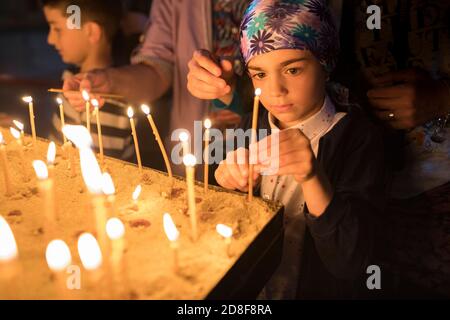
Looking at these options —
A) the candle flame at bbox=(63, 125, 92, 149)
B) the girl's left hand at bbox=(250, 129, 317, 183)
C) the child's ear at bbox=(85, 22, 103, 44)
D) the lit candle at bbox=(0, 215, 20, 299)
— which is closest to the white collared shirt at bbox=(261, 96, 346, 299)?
the girl's left hand at bbox=(250, 129, 317, 183)

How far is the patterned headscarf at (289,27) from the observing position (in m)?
1.48

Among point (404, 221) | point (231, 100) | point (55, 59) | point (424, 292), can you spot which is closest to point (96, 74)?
point (231, 100)

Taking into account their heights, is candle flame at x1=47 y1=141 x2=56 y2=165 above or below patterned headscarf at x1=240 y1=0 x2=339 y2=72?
below

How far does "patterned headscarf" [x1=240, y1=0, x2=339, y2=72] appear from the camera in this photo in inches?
58.3

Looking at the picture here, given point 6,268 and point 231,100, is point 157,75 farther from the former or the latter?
point 6,268

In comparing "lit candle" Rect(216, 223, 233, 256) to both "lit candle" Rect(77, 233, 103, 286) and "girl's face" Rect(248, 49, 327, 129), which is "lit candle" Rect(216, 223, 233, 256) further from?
"girl's face" Rect(248, 49, 327, 129)

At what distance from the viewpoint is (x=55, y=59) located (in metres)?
8.96

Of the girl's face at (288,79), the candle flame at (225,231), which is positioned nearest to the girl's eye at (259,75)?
the girl's face at (288,79)

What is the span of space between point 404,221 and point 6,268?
6.45 ft

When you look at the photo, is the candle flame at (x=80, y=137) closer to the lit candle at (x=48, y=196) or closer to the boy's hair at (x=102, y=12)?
the lit candle at (x=48, y=196)

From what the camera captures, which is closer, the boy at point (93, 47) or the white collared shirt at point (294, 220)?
the white collared shirt at point (294, 220)

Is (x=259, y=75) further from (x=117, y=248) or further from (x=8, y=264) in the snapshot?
(x=8, y=264)

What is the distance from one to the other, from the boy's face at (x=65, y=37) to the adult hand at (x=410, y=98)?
2093 mm

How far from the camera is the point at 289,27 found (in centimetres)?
148
